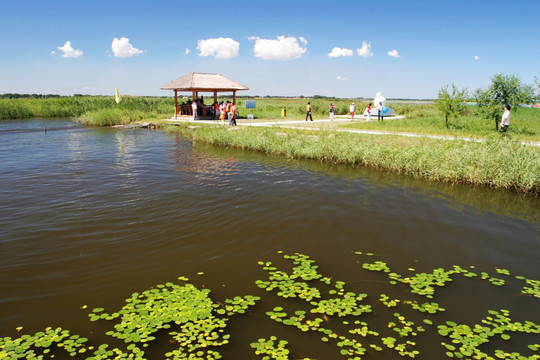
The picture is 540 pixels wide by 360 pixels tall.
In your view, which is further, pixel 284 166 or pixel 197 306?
pixel 284 166

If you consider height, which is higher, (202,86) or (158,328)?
(202,86)

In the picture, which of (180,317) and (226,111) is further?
(226,111)

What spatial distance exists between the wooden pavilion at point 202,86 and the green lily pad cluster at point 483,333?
25.6 m

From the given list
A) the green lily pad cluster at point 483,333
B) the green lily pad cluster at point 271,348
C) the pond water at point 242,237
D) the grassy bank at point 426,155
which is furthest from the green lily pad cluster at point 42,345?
the grassy bank at point 426,155

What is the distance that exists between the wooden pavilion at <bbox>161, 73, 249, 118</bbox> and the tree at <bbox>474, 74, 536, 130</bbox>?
56.9ft

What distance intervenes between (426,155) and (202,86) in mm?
19733

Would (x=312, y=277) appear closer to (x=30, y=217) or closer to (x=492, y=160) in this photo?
(x=30, y=217)

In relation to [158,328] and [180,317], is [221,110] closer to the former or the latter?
[180,317]

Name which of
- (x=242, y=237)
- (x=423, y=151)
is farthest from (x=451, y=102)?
(x=242, y=237)

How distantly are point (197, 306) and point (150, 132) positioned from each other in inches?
844

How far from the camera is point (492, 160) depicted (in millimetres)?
10789

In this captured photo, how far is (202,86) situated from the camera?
27359 millimetres

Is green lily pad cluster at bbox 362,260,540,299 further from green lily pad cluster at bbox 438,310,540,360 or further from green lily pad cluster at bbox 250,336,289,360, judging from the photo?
green lily pad cluster at bbox 250,336,289,360

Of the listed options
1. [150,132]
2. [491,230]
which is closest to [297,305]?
[491,230]
